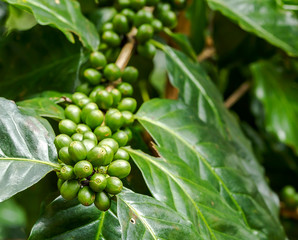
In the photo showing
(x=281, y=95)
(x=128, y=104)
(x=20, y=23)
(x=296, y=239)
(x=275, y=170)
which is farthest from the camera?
(x=275, y=170)

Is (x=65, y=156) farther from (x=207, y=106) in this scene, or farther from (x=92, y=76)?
(x=207, y=106)

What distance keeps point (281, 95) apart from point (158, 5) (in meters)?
0.74

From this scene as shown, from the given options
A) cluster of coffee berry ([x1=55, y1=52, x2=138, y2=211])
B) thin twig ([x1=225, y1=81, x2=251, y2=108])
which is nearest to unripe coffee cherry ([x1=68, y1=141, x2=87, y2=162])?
cluster of coffee berry ([x1=55, y1=52, x2=138, y2=211])

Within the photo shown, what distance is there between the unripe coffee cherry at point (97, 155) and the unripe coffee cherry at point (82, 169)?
18 mm

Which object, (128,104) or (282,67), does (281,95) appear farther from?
(128,104)

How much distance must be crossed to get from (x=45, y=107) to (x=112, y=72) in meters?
0.21

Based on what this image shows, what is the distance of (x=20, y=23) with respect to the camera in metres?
1.26

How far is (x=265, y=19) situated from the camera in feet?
3.94

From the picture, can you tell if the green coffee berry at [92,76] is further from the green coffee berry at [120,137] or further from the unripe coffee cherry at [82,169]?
the unripe coffee cherry at [82,169]

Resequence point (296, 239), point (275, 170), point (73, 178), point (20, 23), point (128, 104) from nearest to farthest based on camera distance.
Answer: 1. point (73, 178)
2. point (128, 104)
3. point (20, 23)
4. point (296, 239)
5. point (275, 170)

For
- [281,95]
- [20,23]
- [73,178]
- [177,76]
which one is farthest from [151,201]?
[281,95]

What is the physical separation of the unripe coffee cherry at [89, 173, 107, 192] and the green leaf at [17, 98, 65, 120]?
0.22 meters

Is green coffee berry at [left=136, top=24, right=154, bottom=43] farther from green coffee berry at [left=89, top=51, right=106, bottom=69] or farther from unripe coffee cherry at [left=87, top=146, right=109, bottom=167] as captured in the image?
unripe coffee cherry at [left=87, top=146, right=109, bottom=167]

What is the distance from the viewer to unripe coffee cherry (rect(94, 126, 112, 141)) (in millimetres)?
681
